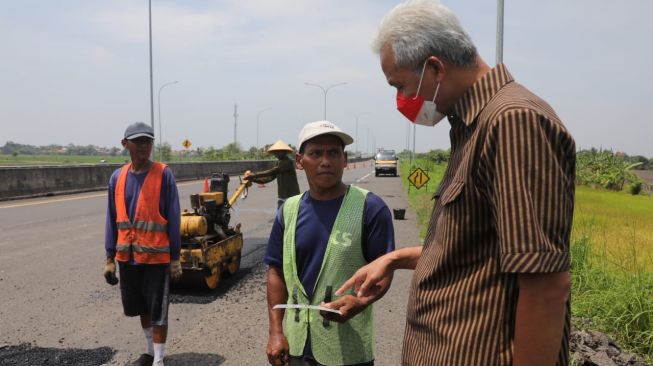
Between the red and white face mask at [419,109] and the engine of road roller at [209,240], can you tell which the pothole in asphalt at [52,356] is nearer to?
the engine of road roller at [209,240]

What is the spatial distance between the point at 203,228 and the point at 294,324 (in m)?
3.72

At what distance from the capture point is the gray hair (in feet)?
4.70

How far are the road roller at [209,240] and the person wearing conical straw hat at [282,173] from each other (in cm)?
69

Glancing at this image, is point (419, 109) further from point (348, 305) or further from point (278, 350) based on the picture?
point (278, 350)

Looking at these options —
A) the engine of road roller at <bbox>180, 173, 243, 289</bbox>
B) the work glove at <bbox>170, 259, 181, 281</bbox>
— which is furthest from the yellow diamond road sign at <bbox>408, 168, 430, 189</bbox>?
the work glove at <bbox>170, 259, 181, 281</bbox>

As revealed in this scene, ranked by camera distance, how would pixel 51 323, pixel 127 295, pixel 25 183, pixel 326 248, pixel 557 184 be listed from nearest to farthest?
pixel 557 184 < pixel 326 248 < pixel 127 295 < pixel 51 323 < pixel 25 183

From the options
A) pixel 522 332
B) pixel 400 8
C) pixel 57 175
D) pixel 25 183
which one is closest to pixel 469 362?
pixel 522 332

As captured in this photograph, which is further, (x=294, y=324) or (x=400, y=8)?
(x=294, y=324)

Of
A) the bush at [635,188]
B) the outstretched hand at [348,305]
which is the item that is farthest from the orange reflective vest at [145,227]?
the bush at [635,188]

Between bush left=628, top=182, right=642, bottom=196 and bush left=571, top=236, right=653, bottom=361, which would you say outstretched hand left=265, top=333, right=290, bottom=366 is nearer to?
bush left=571, top=236, right=653, bottom=361

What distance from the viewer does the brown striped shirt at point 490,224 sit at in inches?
44.4

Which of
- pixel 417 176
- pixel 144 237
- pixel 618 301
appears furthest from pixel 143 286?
pixel 417 176

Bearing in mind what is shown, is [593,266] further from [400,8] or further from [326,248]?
[400,8]

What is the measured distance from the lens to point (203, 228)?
19.0 feet
